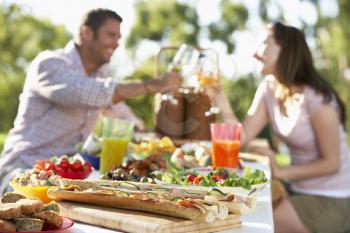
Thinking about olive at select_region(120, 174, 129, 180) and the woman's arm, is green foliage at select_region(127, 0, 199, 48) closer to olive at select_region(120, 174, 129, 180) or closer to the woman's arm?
the woman's arm

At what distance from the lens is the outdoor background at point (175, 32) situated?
16688mm

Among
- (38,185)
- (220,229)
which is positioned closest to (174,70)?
(38,185)

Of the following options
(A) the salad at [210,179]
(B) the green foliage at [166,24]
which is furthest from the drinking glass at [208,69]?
(B) the green foliage at [166,24]

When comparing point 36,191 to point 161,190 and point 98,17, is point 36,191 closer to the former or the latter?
point 161,190

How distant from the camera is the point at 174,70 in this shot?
115 inches

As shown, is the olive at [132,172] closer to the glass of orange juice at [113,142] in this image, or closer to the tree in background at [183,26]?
the glass of orange juice at [113,142]

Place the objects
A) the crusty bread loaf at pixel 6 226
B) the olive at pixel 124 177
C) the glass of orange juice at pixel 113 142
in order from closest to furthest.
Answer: the crusty bread loaf at pixel 6 226, the olive at pixel 124 177, the glass of orange juice at pixel 113 142

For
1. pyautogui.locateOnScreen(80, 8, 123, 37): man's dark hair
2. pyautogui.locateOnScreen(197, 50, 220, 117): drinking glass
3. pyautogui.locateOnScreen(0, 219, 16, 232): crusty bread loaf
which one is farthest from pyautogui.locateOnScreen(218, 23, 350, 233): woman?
pyautogui.locateOnScreen(0, 219, 16, 232): crusty bread loaf

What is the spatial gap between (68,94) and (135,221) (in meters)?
1.59

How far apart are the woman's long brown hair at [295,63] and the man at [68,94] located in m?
0.87

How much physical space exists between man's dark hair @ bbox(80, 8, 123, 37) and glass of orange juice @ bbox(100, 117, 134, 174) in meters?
0.96

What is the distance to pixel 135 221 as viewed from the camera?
142 centimetres

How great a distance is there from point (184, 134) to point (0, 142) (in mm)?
14664

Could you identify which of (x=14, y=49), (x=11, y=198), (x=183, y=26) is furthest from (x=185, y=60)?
(x=183, y=26)
